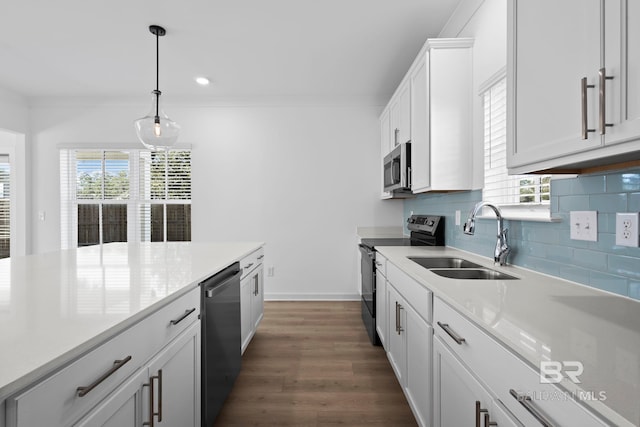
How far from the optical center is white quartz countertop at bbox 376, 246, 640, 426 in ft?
1.86


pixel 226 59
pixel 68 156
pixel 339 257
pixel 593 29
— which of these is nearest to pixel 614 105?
pixel 593 29

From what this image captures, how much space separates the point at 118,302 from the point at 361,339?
2.31m

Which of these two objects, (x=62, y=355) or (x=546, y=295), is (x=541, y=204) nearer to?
(x=546, y=295)

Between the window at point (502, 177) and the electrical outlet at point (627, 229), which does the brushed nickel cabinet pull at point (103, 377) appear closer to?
the electrical outlet at point (627, 229)

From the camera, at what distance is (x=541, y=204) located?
1.56 metres

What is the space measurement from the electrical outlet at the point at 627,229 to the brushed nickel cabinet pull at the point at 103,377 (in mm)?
1551

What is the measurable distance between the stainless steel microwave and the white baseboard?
1.60 metres

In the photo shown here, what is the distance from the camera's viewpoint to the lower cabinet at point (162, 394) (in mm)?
854

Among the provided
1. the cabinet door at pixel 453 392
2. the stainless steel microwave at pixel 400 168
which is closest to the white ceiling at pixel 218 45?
the stainless steel microwave at pixel 400 168

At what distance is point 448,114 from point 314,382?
6.76 feet

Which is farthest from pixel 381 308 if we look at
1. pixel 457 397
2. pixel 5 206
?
pixel 5 206

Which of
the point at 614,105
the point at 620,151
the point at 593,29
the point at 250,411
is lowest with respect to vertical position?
the point at 250,411

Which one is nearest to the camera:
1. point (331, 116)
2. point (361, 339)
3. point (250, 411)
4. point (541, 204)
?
point (541, 204)

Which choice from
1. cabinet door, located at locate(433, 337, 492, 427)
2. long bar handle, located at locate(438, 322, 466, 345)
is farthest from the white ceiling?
cabinet door, located at locate(433, 337, 492, 427)
